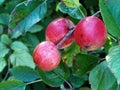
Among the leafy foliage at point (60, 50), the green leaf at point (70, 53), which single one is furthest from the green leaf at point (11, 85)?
the green leaf at point (70, 53)

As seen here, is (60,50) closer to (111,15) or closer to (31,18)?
(31,18)

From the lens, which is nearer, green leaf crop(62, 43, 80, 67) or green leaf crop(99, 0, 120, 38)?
green leaf crop(99, 0, 120, 38)

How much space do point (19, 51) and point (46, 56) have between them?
2.37ft

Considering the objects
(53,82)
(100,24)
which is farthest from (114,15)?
(53,82)

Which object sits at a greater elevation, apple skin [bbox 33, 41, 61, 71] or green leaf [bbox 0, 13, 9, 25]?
apple skin [bbox 33, 41, 61, 71]

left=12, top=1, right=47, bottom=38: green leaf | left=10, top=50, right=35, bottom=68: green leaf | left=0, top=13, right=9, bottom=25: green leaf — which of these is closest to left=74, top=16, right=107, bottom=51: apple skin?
left=12, top=1, right=47, bottom=38: green leaf

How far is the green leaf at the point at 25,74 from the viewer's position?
1078 millimetres

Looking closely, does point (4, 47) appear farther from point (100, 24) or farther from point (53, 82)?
point (100, 24)

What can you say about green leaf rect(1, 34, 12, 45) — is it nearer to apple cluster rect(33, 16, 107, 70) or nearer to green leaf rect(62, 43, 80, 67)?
green leaf rect(62, 43, 80, 67)

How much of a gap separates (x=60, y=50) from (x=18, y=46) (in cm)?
35

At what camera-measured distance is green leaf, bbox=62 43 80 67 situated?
97 cm

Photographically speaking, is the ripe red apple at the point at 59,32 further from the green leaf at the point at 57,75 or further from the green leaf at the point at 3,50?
the green leaf at the point at 3,50

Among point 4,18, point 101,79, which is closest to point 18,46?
point 4,18

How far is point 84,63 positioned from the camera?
2.96 feet
